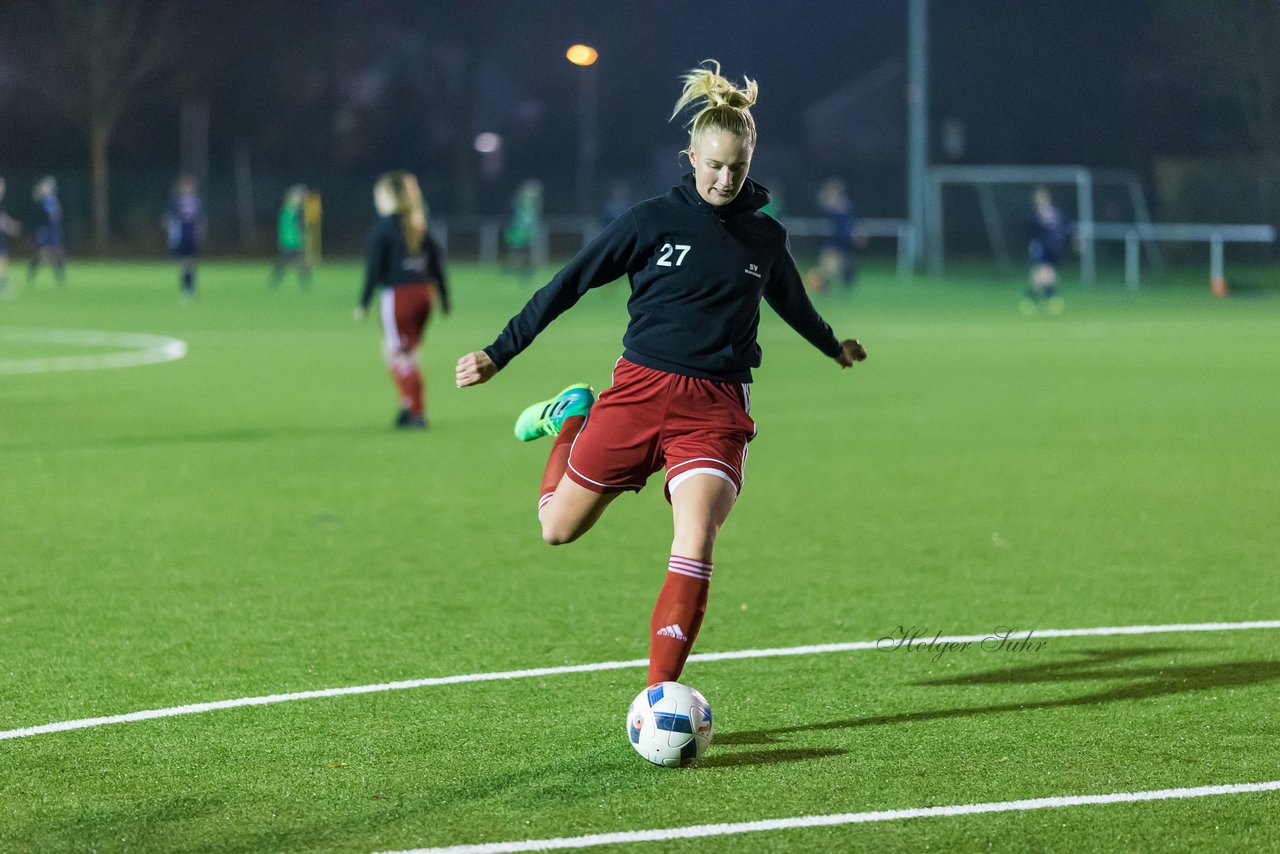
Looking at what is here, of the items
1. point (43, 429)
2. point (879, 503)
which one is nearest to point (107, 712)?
point (879, 503)

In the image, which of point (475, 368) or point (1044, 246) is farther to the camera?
Answer: point (1044, 246)

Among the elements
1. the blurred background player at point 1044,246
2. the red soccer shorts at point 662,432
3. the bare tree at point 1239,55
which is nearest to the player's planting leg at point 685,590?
the red soccer shorts at point 662,432

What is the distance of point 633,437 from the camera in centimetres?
562

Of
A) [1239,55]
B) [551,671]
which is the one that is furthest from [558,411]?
[1239,55]

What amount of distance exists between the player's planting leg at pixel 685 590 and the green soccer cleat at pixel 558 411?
0.82 m

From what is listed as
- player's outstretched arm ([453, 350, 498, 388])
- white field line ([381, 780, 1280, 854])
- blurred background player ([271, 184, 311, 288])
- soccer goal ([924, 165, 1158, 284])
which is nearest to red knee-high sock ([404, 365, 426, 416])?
player's outstretched arm ([453, 350, 498, 388])

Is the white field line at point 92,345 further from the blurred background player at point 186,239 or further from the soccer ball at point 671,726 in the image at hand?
the soccer ball at point 671,726

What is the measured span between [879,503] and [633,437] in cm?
495

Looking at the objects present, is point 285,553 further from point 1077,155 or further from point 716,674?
point 1077,155

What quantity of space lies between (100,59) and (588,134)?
17.3m

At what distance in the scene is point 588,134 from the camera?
59.8 meters

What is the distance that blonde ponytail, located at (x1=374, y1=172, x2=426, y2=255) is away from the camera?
13.9m

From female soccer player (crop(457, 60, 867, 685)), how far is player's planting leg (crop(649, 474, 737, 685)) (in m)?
0.01

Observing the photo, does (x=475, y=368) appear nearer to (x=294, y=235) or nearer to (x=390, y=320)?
(x=390, y=320)
